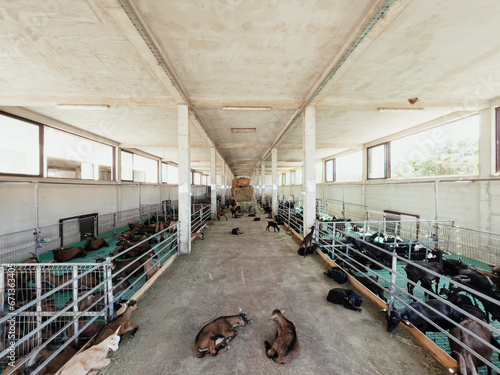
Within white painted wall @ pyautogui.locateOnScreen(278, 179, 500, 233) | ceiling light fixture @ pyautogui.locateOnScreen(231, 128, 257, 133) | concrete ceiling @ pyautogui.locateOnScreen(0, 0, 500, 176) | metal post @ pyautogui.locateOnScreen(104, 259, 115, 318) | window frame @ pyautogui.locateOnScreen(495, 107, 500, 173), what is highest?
ceiling light fixture @ pyautogui.locateOnScreen(231, 128, 257, 133)

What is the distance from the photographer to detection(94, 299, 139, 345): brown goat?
2.60 m

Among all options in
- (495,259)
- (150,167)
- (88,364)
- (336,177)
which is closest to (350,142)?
(336,177)

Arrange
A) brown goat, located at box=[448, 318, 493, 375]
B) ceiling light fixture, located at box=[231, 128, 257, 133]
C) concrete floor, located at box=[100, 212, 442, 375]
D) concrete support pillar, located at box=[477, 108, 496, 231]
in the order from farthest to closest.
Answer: ceiling light fixture, located at box=[231, 128, 257, 133] < concrete support pillar, located at box=[477, 108, 496, 231] < concrete floor, located at box=[100, 212, 442, 375] < brown goat, located at box=[448, 318, 493, 375]

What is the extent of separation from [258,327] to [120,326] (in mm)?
2104

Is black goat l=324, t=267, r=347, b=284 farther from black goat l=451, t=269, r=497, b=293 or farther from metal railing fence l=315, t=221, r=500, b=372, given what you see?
black goat l=451, t=269, r=497, b=293

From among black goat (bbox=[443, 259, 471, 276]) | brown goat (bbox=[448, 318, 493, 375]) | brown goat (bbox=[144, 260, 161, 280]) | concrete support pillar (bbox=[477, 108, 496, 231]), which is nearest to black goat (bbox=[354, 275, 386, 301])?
brown goat (bbox=[448, 318, 493, 375])

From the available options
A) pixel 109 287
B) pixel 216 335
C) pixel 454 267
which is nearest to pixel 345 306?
pixel 216 335

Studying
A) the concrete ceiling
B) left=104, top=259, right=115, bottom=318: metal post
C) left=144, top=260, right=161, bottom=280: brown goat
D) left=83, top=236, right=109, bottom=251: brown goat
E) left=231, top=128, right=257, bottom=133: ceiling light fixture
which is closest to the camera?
left=104, top=259, right=115, bottom=318: metal post

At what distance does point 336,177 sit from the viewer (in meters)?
17.7

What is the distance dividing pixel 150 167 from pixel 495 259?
65.7ft

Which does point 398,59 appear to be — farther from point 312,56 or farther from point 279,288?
point 279,288

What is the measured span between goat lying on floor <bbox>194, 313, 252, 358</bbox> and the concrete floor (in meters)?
0.10

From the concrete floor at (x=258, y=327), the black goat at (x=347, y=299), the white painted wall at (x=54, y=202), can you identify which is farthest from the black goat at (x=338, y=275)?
the white painted wall at (x=54, y=202)

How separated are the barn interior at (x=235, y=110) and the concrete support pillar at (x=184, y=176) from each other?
0.16ft
